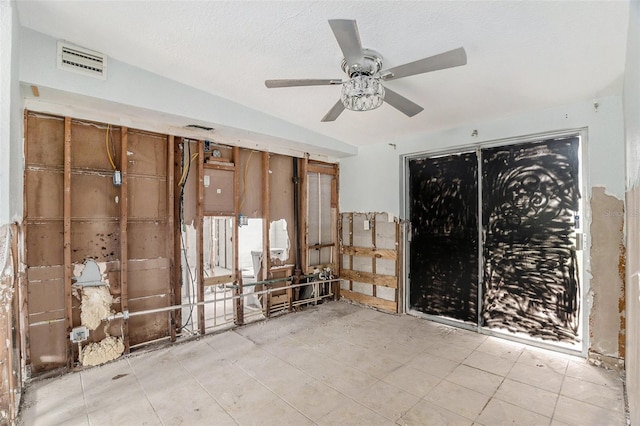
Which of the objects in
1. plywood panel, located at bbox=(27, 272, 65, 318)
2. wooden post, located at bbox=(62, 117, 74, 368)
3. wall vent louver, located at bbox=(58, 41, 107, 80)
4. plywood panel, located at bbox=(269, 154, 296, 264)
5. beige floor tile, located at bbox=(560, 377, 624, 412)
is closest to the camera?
beige floor tile, located at bbox=(560, 377, 624, 412)

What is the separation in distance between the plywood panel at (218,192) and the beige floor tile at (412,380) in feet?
9.03

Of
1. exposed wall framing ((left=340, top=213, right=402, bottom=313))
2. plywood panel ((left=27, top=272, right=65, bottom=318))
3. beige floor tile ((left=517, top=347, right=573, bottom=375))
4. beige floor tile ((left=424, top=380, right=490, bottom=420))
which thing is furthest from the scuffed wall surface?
plywood panel ((left=27, top=272, right=65, bottom=318))

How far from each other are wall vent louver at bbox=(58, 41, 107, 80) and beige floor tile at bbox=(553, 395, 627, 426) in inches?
178

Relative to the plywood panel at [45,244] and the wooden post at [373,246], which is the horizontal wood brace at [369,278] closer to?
the wooden post at [373,246]

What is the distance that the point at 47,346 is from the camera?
283 centimetres

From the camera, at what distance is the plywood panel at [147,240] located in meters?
3.34

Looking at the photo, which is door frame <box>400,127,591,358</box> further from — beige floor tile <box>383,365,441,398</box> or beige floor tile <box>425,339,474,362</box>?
beige floor tile <box>383,365,441,398</box>

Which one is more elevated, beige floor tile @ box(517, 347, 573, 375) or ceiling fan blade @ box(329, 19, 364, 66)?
ceiling fan blade @ box(329, 19, 364, 66)

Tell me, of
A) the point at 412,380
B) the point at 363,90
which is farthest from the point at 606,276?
the point at 363,90

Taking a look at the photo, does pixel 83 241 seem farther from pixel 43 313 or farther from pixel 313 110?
pixel 313 110

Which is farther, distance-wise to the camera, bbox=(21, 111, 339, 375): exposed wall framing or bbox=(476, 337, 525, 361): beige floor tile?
bbox=(476, 337, 525, 361): beige floor tile

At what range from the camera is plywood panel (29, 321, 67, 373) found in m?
2.77

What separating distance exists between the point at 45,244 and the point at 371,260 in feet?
13.2

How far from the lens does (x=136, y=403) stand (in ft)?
7.72
